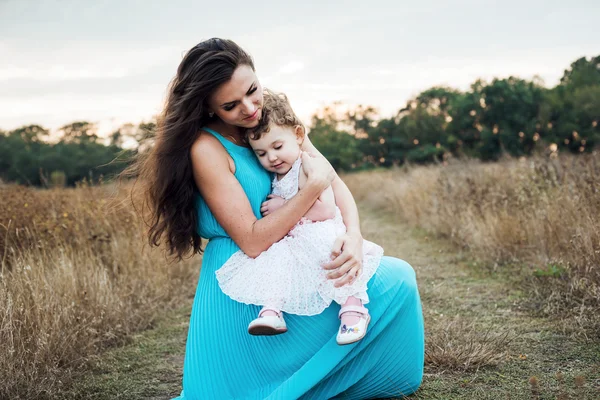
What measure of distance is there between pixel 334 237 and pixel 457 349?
114 centimetres

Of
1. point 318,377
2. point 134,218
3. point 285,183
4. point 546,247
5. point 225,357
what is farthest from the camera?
point 134,218

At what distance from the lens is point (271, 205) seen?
2.51 m

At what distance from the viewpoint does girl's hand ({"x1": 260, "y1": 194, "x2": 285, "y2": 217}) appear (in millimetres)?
2510

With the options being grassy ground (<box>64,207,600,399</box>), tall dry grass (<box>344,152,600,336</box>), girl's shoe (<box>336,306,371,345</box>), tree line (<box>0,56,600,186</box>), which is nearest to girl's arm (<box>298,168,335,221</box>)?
girl's shoe (<box>336,306,371,345</box>)

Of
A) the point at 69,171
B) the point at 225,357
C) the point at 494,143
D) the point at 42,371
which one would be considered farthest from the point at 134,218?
the point at 494,143

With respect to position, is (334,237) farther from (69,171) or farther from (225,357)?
(69,171)

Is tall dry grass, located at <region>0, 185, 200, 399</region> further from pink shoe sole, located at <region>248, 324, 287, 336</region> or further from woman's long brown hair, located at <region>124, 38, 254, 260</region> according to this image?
pink shoe sole, located at <region>248, 324, 287, 336</region>

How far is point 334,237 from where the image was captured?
7.72ft

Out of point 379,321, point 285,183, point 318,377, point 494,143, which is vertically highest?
point 285,183

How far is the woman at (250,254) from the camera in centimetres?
229

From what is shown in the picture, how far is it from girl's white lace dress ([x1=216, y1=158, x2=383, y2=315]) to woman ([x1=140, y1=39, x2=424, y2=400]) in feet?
0.22

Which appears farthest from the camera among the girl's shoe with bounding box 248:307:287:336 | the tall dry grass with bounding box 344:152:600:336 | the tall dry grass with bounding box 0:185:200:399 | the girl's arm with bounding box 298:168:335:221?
the tall dry grass with bounding box 344:152:600:336

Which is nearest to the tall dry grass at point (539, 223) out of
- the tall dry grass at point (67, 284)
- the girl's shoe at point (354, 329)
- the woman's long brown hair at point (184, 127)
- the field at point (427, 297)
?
the field at point (427, 297)

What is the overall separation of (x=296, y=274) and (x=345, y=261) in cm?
24
